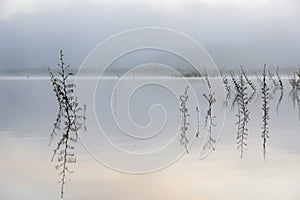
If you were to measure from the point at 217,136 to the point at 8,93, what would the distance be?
5.27 m

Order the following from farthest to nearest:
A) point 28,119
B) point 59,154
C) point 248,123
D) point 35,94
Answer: point 35,94
point 28,119
point 248,123
point 59,154

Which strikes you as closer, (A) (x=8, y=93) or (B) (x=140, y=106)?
(B) (x=140, y=106)

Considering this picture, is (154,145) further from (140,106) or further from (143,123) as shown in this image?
(140,106)

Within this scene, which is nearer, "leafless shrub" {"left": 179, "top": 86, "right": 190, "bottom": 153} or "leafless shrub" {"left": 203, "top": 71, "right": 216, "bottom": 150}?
"leafless shrub" {"left": 203, "top": 71, "right": 216, "bottom": 150}

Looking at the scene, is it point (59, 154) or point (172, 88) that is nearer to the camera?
point (59, 154)

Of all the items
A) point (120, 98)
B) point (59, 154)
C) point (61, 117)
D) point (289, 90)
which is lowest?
point (59, 154)

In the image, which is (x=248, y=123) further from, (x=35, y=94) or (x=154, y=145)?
(x=35, y=94)

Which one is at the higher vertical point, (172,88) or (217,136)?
(172,88)

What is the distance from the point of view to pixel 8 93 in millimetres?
8859

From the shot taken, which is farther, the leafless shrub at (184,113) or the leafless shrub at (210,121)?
the leafless shrub at (184,113)

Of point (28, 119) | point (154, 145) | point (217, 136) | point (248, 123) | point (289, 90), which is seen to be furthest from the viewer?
point (289, 90)

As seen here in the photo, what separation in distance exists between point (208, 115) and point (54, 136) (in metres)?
1.61

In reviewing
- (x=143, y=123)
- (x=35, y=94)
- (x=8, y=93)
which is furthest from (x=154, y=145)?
(x=8, y=93)

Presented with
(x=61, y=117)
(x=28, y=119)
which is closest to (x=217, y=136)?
(x=61, y=117)
